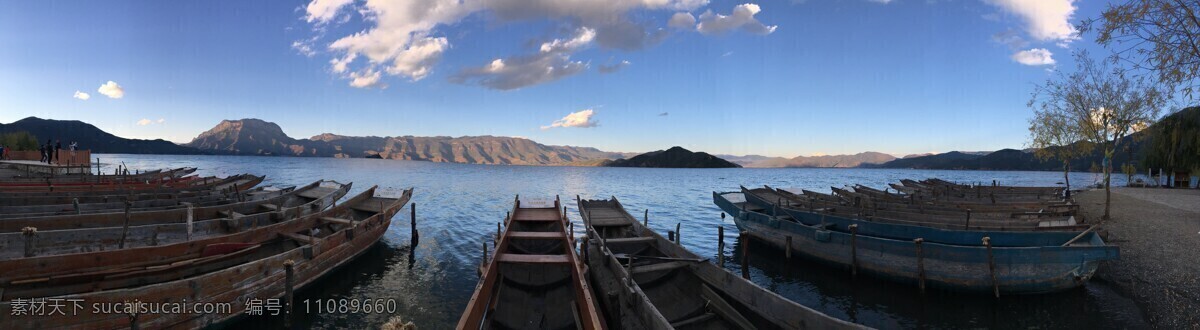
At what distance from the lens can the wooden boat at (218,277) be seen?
7.95m

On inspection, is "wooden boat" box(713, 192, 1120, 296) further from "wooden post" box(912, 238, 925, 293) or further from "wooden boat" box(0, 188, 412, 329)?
"wooden boat" box(0, 188, 412, 329)

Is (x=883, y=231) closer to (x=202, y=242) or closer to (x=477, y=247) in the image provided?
(x=477, y=247)

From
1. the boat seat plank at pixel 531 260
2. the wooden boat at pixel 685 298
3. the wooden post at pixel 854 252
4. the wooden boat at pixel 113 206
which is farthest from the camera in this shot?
the wooden boat at pixel 113 206

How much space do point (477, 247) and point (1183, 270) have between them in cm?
2715

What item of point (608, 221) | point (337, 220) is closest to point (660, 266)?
point (608, 221)

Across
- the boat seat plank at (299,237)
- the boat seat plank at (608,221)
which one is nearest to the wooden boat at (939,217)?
the boat seat plank at (608,221)

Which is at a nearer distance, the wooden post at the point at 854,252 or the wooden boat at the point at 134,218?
the wooden boat at the point at 134,218

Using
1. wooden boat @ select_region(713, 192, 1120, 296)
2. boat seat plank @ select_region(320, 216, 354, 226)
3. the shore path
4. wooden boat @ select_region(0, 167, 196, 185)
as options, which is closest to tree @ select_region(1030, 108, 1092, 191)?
the shore path

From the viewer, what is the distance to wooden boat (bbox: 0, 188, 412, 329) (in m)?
7.95

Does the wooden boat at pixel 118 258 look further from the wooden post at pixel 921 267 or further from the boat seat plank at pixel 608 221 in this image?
the wooden post at pixel 921 267

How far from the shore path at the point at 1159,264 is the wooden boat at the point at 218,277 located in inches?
907

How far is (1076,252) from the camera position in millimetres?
12609

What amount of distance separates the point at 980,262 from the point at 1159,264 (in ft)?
25.2

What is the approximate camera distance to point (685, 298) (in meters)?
11.0
